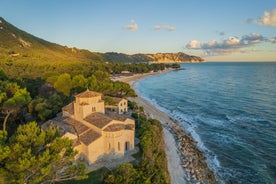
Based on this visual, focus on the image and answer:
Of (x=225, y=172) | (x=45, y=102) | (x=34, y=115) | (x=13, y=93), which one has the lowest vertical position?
(x=225, y=172)

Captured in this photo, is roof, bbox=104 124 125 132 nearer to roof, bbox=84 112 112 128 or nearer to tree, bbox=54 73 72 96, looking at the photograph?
roof, bbox=84 112 112 128

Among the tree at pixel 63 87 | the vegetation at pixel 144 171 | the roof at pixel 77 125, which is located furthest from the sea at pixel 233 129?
the tree at pixel 63 87

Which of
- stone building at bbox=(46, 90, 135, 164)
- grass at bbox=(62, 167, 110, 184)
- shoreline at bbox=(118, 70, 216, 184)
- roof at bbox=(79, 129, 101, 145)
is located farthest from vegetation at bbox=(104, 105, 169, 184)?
roof at bbox=(79, 129, 101, 145)

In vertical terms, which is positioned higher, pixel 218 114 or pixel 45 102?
pixel 45 102

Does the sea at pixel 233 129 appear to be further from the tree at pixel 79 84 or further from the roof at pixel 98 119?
the tree at pixel 79 84

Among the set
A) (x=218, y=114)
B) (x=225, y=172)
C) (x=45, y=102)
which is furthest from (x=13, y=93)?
(x=218, y=114)

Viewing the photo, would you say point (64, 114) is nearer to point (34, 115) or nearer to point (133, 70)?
point (34, 115)
